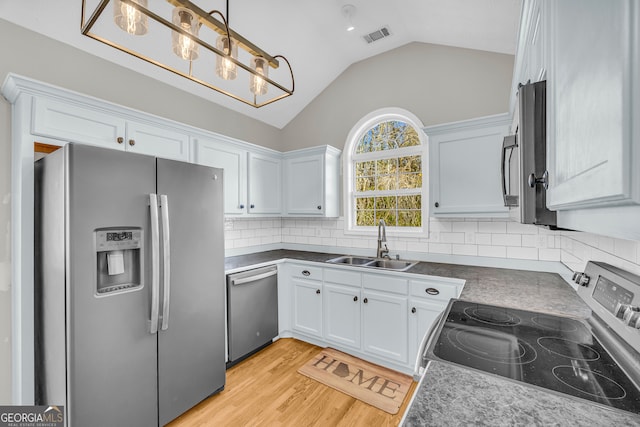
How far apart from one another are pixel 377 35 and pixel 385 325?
110 inches

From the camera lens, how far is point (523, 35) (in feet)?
4.00

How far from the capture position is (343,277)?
269cm

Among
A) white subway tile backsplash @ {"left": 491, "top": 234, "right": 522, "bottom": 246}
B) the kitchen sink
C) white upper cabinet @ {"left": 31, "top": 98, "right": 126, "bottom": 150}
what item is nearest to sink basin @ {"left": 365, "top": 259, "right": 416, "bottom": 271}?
the kitchen sink

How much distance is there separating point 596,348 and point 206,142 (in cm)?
287

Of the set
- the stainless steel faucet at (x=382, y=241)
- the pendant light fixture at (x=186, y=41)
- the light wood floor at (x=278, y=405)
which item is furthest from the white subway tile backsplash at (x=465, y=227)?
the pendant light fixture at (x=186, y=41)

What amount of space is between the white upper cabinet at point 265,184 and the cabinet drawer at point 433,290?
183 cm

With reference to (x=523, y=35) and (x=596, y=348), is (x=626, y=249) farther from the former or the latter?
(x=523, y=35)

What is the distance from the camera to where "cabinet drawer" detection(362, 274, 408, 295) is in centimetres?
239

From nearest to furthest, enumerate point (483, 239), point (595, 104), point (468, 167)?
point (595, 104)
point (468, 167)
point (483, 239)

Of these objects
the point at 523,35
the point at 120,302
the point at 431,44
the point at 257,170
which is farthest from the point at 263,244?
the point at 523,35

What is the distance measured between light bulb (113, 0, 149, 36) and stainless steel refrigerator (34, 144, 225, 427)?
0.65 metres

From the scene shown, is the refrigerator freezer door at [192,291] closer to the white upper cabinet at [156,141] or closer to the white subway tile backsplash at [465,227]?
the white upper cabinet at [156,141]

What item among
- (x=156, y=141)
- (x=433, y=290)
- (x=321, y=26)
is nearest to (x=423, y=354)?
(x=433, y=290)

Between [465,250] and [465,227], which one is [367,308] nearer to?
[465,250]
